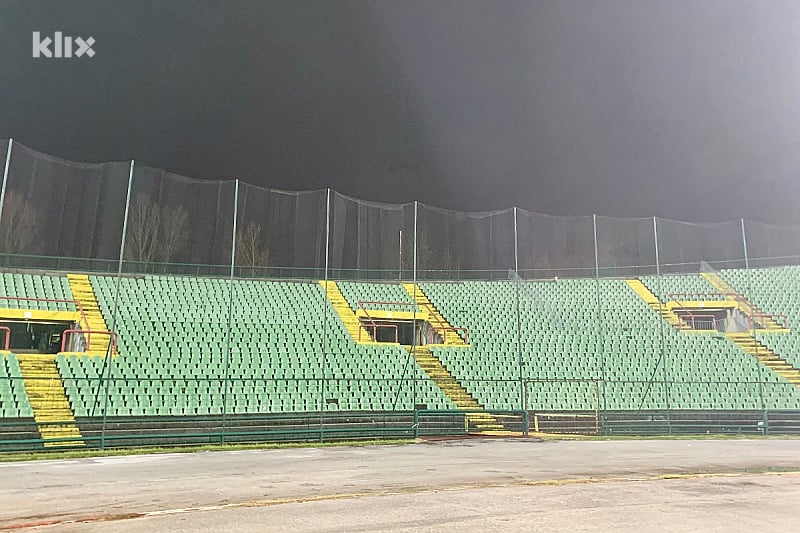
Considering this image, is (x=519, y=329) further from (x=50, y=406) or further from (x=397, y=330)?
(x=50, y=406)

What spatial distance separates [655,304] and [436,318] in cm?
963

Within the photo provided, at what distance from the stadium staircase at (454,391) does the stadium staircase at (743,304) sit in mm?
12916

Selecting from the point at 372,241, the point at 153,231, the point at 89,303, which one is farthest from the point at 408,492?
the point at 89,303

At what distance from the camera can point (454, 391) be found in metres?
19.9

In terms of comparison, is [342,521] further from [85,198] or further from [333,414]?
[85,198]

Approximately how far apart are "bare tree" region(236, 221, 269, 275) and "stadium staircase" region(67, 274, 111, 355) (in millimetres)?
5282

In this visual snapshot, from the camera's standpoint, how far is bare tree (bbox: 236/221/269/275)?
20781mm

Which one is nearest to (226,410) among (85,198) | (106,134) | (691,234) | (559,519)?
(85,198)

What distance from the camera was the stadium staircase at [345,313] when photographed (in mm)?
23531

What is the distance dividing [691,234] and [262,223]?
19.3 metres

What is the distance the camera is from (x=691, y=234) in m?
26.0

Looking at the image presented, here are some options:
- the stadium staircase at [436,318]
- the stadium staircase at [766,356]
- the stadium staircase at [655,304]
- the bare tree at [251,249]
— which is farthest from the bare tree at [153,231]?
the stadium staircase at [766,356]

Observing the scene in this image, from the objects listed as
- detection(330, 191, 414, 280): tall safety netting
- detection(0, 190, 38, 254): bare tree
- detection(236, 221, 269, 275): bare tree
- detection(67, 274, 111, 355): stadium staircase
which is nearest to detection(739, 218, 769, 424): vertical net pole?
detection(330, 191, 414, 280): tall safety netting

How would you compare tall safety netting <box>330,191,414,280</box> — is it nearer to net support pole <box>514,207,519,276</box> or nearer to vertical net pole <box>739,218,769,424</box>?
net support pole <box>514,207,519,276</box>
